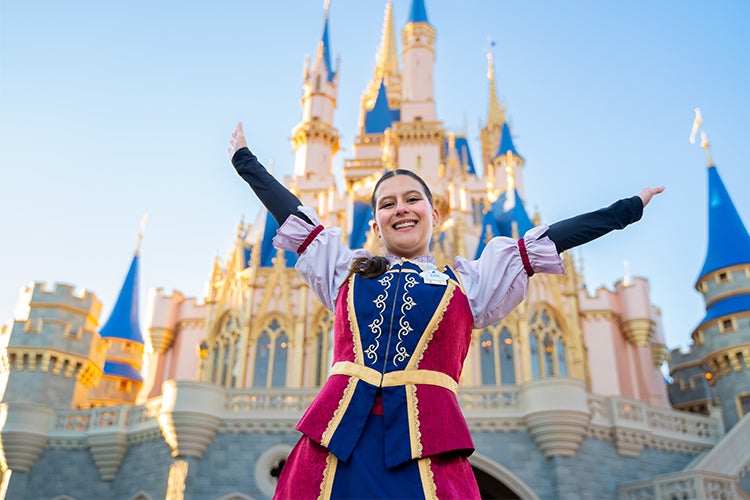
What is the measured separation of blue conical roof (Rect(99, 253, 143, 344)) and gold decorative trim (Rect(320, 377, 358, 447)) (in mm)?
23186

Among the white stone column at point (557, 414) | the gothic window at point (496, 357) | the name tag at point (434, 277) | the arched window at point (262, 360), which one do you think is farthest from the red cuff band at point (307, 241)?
the arched window at point (262, 360)

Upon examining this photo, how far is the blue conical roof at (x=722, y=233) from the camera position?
17750 mm

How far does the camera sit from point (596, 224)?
8.28 feet

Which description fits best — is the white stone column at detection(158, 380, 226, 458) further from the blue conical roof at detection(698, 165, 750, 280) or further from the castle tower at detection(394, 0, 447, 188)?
the blue conical roof at detection(698, 165, 750, 280)

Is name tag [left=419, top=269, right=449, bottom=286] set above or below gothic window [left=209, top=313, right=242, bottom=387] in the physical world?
below

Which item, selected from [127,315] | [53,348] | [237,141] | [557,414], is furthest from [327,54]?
[237,141]

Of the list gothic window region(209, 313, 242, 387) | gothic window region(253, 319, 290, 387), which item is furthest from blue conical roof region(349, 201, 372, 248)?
gothic window region(209, 313, 242, 387)

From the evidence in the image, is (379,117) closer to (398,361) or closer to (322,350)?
(322,350)

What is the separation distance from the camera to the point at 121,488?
13539 millimetres

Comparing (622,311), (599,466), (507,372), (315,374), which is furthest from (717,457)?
(315,374)

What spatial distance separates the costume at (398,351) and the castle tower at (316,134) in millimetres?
20146

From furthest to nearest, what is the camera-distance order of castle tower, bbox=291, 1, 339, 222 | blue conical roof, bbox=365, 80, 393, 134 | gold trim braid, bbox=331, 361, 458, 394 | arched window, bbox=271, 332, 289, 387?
blue conical roof, bbox=365, 80, 393, 134
castle tower, bbox=291, 1, 339, 222
arched window, bbox=271, 332, 289, 387
gold trim braid, bbox=331, 361, 458, 394

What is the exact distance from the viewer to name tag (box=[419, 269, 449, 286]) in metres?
2.51

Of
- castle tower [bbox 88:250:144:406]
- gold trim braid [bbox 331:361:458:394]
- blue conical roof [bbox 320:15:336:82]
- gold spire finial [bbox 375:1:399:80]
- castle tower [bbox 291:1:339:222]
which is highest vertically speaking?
gold spire finial [bbox 375:1:399:80]
